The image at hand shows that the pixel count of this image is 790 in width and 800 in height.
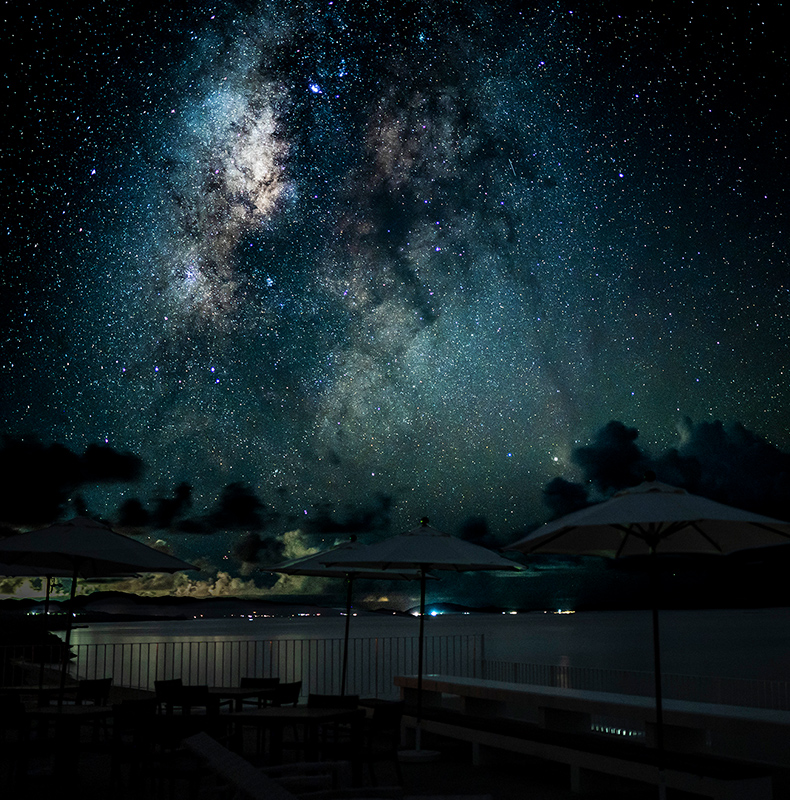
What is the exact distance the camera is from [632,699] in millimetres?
9992

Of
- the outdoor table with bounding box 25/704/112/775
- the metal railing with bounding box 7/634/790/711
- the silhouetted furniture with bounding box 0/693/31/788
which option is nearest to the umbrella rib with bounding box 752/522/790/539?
the metal railing with bounding box 7/634/790/711

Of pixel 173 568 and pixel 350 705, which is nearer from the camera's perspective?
pixel 350 705

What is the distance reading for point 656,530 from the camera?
7.46 metres

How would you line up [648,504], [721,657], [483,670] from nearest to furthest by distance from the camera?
[648,504]
[483,670]
[721,657]

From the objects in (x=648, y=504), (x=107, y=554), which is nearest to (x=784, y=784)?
(x=648, y=504)

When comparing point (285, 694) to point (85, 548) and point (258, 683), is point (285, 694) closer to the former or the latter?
point (258, 683)

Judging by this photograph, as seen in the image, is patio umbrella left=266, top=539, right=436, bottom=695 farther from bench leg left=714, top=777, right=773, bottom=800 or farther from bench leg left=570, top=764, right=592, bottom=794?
bench leg left=714, top=777, right=773, bottom=800

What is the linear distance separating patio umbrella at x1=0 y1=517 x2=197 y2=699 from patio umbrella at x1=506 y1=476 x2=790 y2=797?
4.65 m

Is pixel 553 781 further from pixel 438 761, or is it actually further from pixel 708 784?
pixel 708 784

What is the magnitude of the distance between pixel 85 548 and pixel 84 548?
11 millimetres

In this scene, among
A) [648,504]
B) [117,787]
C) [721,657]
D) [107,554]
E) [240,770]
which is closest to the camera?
[240,770]

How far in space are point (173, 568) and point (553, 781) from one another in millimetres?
5030

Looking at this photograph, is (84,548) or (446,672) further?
(446,672)

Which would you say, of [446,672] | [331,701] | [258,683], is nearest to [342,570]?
[258,683]
